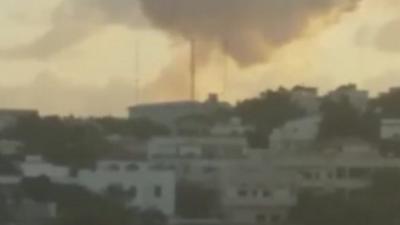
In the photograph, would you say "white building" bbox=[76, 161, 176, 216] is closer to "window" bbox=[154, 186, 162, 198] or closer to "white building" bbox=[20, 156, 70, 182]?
"window" bbox=[154, 186, 162, 198]

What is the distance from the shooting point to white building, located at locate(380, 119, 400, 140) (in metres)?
65.2

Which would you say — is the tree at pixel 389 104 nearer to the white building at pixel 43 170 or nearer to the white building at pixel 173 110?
the white building at pixel 173 110

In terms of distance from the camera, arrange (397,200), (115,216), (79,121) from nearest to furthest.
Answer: (115,216) → (397,200) → (79,121)

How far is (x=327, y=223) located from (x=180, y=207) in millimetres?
10131

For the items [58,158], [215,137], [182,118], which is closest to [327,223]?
[58,158]

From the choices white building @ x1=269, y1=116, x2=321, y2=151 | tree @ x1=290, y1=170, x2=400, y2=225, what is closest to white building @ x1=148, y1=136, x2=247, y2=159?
white building @ x1=269, y1=116, x2=321, y2=151

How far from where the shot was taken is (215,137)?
6344cm

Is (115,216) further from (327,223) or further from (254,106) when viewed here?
(254,106)

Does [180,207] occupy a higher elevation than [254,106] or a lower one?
lower

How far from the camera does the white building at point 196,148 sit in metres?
59.6

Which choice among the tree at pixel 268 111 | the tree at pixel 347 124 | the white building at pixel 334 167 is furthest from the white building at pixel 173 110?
the white building at pixel 334 167

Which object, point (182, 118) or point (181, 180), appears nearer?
point (181, 180)

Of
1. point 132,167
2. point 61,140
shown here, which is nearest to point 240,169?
point 132,167

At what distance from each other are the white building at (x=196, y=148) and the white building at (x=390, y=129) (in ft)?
19.1
